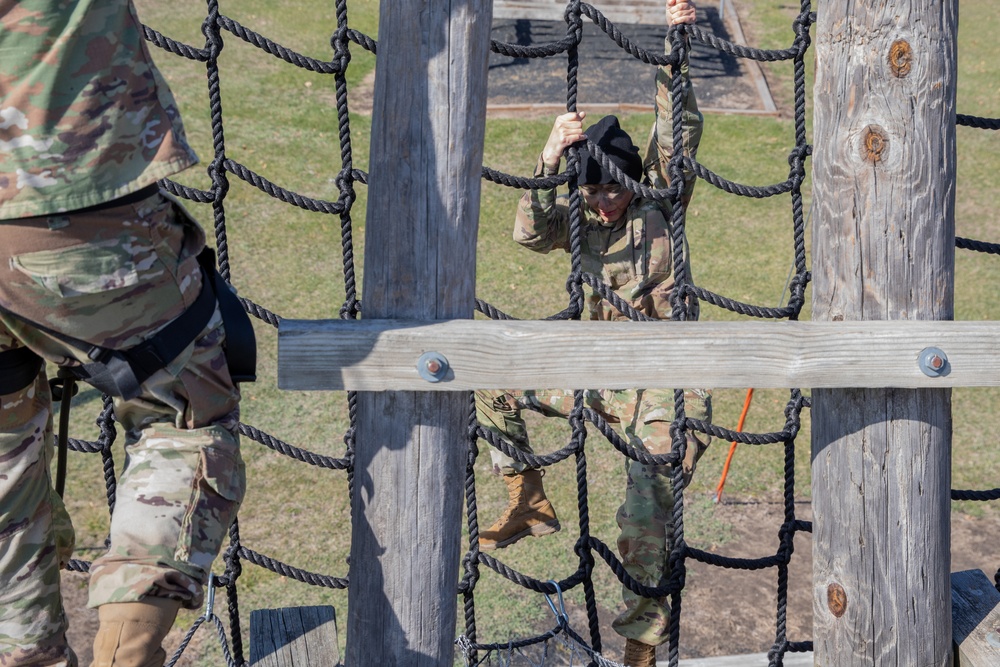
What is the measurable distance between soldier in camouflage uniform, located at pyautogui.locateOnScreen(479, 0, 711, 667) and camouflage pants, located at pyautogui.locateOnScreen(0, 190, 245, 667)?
1396mm

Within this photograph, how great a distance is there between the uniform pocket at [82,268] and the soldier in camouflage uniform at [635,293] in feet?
4.89

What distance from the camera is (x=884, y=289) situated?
7.57 feet

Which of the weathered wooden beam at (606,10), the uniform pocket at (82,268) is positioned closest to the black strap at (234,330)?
the uniform pocket at (82,268)

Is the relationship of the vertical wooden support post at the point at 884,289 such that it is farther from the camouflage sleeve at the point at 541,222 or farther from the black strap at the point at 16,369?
the black strap at the point at 16,369

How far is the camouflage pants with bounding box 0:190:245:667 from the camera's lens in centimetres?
173

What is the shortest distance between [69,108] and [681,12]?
1.55 meters

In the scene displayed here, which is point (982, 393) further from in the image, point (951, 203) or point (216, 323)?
point (216, 323)

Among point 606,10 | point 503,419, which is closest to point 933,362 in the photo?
point 503,419

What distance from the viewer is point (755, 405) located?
5.58m

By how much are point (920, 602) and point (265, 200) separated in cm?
619

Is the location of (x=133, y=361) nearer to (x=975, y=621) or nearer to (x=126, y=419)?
(x=126, y=419)

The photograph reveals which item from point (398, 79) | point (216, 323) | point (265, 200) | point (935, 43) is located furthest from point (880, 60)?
point (265, 200)

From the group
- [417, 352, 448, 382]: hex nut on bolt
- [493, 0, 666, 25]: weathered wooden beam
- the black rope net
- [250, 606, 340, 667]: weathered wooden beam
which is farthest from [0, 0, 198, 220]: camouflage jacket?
[493, 0, 666, 25]: weathered wooden beam

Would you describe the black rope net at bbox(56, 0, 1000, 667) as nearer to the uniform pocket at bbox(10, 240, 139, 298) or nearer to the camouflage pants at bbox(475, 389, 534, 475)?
the uniform pocket at bbox(10, 240, 139, 298)
